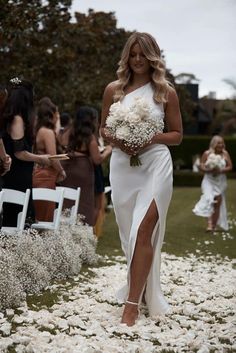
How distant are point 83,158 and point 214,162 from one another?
219 inches

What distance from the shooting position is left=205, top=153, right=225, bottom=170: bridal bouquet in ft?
54.5

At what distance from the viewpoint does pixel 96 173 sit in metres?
13.0

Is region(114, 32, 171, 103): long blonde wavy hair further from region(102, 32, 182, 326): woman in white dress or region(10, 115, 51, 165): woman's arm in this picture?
region(10, 115, 51, 165): woman's arm

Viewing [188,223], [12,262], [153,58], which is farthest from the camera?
[188,223]

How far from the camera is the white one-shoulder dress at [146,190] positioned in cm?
654

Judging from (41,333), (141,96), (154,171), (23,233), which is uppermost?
(141,96)

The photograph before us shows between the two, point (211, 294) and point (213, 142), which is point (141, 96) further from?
point (213, 142)

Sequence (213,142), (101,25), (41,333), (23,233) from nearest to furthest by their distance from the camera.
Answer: (41,333), (23,233), (213,142), (101,25)

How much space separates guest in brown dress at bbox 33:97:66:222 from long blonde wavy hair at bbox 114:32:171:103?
3.06 metres

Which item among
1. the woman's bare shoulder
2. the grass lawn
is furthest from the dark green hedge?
the woman's bare shoulder

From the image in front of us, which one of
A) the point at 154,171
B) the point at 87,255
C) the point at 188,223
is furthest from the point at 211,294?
the point at 188,223

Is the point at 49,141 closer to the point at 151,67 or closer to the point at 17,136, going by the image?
the point at 17,136

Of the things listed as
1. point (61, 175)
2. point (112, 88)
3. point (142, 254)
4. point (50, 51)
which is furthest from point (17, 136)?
point (50, 51)

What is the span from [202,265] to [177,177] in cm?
3299
